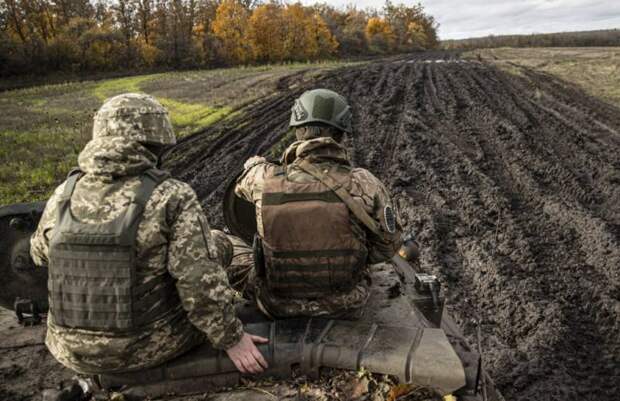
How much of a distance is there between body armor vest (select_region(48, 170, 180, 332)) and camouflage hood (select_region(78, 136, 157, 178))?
85 mm

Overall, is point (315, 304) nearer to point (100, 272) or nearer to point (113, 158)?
point (100, 272)

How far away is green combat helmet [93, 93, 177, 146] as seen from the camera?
8.61 ft

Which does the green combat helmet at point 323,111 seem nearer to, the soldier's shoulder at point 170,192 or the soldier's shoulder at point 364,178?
the soldier's shoulder at point 364,178

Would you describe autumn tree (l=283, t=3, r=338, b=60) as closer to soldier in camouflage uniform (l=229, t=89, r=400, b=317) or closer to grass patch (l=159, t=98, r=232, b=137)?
grass patch (l=159, t=98, r=232, b=137)

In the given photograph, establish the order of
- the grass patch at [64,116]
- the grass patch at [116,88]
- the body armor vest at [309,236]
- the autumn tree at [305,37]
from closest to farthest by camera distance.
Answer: the body armor vest at [309,236] < the grass patch at [64,116] < the grass patch at [116,88] < the autumn tree at [305,37]

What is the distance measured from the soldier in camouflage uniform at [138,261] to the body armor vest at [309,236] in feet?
1.70

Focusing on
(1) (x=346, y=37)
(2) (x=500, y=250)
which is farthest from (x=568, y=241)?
(1) (x=346, y=37)

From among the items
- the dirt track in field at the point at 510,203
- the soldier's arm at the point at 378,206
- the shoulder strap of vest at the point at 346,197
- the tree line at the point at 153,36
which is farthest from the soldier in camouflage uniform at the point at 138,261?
the tree line at the point at 153,36

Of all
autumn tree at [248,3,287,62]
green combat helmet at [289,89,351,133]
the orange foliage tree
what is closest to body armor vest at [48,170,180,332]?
green combat helmet at [289,89,351,133]

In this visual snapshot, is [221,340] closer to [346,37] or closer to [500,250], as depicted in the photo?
[500,250]

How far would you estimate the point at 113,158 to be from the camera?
2.56m

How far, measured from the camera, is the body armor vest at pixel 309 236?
3.02m

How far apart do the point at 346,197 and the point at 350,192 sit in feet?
0.21

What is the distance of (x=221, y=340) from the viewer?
270 centimetres
